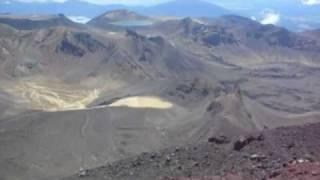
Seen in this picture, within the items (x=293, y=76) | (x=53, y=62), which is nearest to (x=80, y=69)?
(x=53, y=62)

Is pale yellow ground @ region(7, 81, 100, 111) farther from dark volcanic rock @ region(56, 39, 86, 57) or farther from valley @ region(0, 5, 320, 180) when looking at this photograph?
dark volcanic rock @ region(56, 39, 86, 57)

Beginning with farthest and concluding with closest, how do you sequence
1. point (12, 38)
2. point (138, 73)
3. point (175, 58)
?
1. point (175, 58)
2. point (12, 38)
3. point (138, 73)

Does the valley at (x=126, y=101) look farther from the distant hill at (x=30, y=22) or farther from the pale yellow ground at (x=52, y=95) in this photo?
the distant hill at (x=30, y=22)

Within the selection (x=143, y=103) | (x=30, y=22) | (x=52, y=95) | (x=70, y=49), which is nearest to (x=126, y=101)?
(x=143, y=103)

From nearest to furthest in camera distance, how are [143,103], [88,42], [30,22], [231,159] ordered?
[231,159] → [143,103] → [88,42] → [30,22]

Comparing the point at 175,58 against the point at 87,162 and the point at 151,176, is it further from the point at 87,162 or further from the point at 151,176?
the point at 151,176

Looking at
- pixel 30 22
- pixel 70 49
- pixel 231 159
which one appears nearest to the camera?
pixel 231 159

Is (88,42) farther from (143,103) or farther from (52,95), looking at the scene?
(143,103)

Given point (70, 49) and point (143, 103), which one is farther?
point (70, 49)
